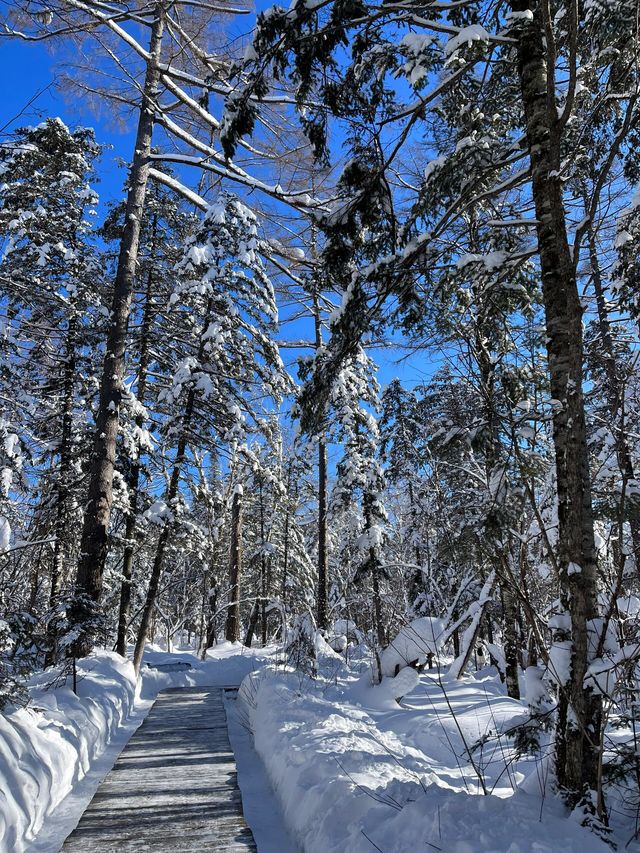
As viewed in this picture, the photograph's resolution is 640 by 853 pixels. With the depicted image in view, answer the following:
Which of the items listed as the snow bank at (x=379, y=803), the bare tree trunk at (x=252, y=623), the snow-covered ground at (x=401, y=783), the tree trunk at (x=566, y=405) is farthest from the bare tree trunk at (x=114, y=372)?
the bare tree trunk at (x=252, y=623)

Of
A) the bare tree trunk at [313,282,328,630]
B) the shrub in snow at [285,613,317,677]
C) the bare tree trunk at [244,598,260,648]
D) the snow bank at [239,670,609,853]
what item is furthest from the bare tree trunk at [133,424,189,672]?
the bare tree trunk at [244,598,260,648]

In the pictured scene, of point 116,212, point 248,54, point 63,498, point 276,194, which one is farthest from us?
point 116,212

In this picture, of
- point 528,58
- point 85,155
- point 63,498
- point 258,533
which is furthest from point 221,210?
point 258,533

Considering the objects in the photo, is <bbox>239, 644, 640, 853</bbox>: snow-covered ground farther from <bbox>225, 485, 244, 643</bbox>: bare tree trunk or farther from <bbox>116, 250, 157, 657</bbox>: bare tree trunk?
<bbox>225, 485, 244, 643</bbox>: bare tree trunk

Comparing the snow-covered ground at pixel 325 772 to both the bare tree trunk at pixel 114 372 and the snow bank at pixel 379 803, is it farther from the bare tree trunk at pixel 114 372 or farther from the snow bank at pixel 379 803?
the bare tree trunk at pixel 114 372

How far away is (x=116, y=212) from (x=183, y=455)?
7202mm

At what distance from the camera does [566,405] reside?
12.5ft

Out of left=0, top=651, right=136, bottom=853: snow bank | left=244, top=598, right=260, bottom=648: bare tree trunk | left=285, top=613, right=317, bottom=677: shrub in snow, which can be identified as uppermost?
left=0, top=651, right=136, bottom=853: snow bank

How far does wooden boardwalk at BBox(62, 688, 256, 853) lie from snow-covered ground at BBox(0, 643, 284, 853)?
0.23m

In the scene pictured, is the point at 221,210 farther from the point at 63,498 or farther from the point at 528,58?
the point at 528,58

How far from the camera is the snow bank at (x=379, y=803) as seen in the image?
116 inches

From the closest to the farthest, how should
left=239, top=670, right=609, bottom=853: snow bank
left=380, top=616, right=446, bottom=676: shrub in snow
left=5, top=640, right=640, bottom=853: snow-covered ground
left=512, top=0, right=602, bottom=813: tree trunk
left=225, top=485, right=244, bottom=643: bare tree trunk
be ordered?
1. left=239, top=670, right=609, bottom=853: snow bank
2. left=5, top=640, right=640, bottom=853: snow-covered ground
3. left=512, top=0, right=602, bottom=813: tree trunk
4. left=380, top=616, right=446, bottom=676: shrub in snow
5. left=225, top=485, right=244, bottom=643: bare tree trunk

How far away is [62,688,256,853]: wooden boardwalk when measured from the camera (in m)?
4.15

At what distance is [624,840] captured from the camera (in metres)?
3.02
